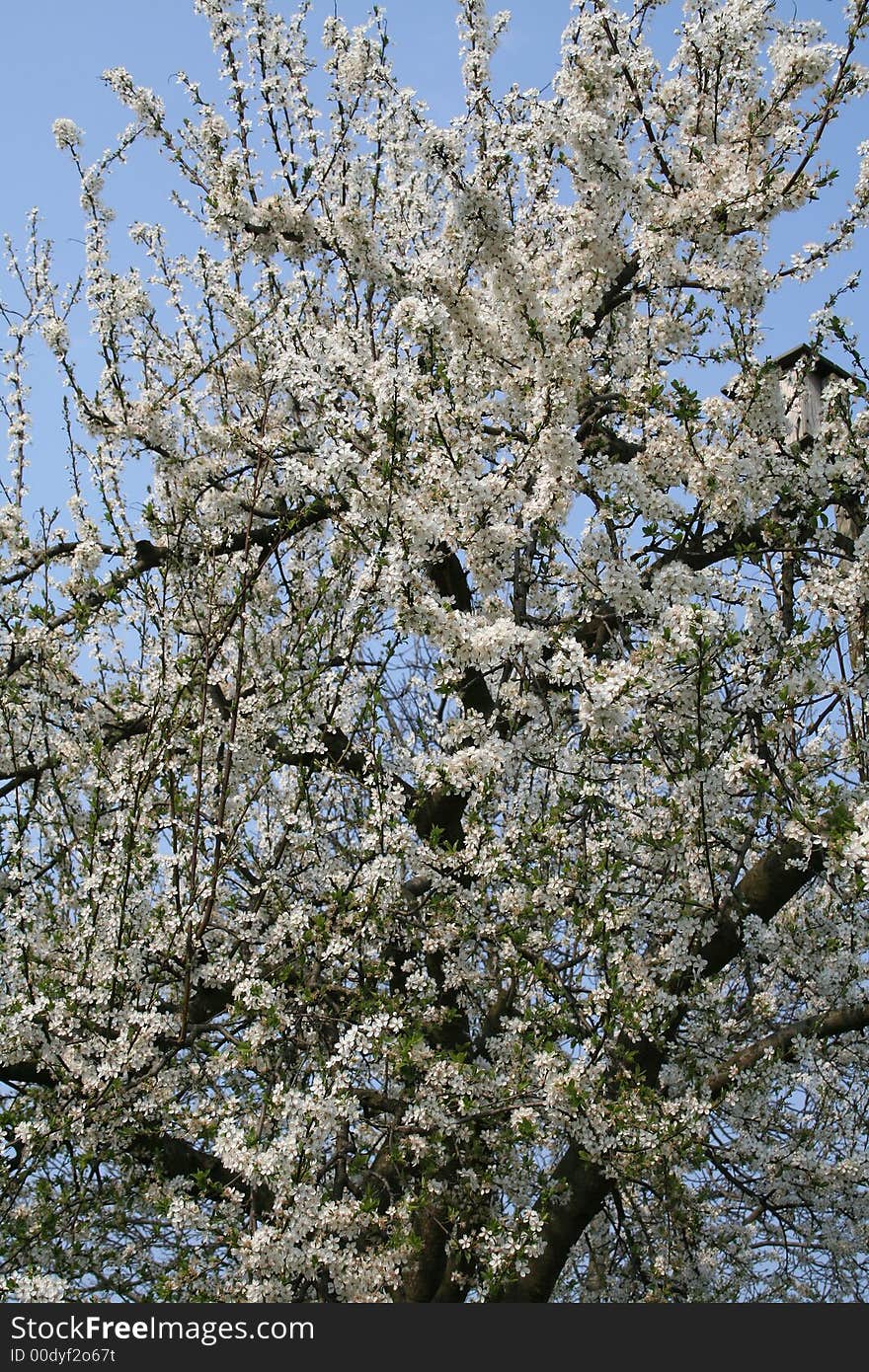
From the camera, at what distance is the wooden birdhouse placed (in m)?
6.62

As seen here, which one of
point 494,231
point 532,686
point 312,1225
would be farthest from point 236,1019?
point 494,231

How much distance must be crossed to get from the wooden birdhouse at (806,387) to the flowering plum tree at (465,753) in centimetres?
6

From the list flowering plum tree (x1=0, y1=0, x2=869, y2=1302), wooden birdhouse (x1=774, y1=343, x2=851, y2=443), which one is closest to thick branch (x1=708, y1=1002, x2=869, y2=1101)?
flowering plum tree (x1=0, y1=0, x2=869, y2=1302)

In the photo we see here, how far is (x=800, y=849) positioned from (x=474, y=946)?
66.7 inches

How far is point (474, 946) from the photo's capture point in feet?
20.4

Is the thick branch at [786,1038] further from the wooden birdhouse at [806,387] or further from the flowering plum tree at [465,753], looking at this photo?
the wooden birdhouse at [806,387]

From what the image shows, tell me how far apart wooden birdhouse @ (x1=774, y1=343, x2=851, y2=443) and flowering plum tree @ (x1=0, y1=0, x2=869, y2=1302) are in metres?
0.06

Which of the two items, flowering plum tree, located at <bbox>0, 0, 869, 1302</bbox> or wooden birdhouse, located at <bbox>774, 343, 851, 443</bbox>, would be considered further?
wooden birdhouse, located at <bbox>774, 343, 851, 443</bbox>

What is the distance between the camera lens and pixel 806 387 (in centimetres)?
670

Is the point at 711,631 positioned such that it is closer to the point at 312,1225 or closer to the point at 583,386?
the point at 583,386

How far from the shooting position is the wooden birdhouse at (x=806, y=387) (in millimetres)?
6621

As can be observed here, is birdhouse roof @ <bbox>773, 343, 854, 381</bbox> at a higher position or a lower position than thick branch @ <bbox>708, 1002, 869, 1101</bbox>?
higher

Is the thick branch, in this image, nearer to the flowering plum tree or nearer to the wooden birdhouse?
the flowering plum tree

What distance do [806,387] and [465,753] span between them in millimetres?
3079
